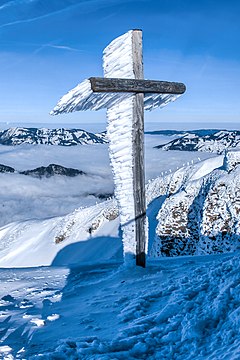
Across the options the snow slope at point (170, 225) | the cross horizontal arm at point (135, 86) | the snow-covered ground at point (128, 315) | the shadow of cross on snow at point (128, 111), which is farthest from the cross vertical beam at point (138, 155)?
the snow slope at point (170, 225)

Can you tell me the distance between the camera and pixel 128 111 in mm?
7766

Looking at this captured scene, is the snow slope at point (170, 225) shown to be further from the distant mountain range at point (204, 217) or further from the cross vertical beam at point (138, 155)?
the cross vertical beam at point (138, 155)

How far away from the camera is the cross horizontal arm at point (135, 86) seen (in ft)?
23.5

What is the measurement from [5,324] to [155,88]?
5097mm

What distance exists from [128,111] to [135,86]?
506mm

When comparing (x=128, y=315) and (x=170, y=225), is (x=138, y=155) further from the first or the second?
(x=170, y=225)

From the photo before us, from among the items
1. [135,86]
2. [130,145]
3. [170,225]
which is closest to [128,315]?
[130,145]

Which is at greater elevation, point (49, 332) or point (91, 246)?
point (49, 332)

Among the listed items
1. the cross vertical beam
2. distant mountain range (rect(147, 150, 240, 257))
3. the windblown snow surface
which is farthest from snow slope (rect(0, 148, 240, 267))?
the cross vertical beam

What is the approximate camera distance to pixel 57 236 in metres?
76.4

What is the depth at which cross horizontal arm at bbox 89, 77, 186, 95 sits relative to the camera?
7.17 meters

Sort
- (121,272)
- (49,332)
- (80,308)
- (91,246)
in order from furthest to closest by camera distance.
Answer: (91,246), (121,272), (80,308), (49,332)

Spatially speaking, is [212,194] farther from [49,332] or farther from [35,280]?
[49,332]

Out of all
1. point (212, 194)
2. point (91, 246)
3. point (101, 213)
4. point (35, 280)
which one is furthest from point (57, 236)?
point (35, 280)
